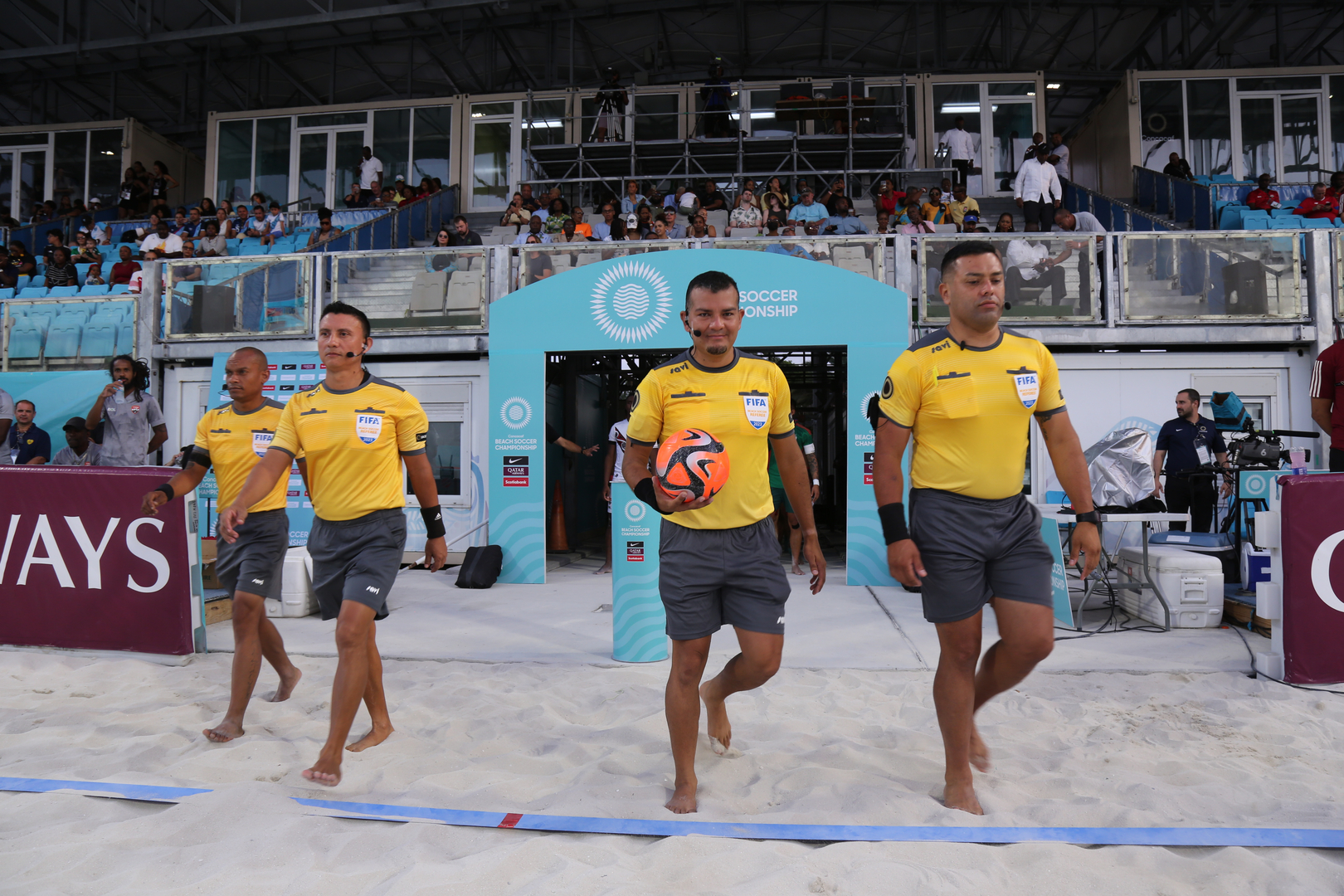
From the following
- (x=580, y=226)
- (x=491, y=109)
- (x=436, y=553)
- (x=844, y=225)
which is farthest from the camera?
(x=491, y=109)

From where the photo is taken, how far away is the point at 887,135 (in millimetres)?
14531

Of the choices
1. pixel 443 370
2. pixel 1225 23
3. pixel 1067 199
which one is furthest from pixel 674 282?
pixel 1225 23

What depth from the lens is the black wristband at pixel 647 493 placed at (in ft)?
8.79

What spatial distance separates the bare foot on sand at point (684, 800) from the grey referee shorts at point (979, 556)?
101 cm

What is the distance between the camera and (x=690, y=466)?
8.64 ft

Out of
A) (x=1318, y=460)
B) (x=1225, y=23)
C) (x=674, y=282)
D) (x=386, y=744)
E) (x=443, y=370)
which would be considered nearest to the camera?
(x=386, y=744)

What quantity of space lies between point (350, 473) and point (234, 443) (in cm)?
108

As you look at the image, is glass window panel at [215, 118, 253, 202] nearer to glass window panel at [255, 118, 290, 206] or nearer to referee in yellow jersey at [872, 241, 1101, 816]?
glass window panel at [255, 118, 290, 206]

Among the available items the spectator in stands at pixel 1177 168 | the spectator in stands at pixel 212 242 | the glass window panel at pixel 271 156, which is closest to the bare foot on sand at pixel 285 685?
the spectator in stands at pixel 212 242

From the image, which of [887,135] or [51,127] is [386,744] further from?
[51,127]

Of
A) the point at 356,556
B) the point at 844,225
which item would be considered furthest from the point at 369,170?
the point at 356,556

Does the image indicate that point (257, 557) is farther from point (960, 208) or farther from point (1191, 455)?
point (960, 208)

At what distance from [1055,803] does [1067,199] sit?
45.8 ft

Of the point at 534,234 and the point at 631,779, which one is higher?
the point at 534,234
